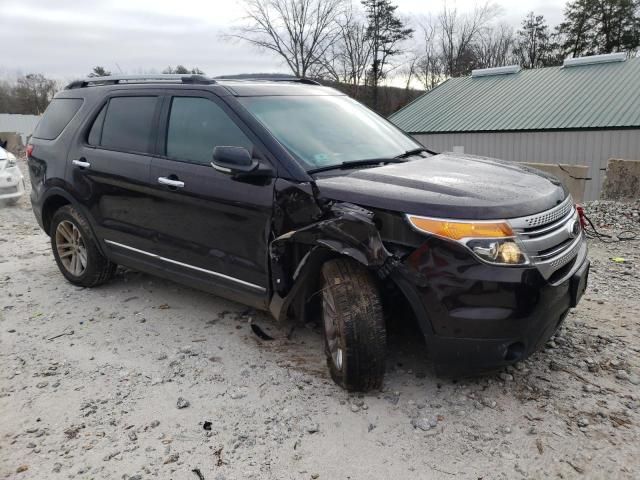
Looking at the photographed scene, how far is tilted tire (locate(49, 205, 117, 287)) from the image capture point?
4738 mm

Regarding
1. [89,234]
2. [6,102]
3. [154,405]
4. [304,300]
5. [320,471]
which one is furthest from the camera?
[6,102]

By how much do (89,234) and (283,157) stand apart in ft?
7.84

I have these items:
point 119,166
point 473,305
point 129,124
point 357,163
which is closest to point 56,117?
point 129,124

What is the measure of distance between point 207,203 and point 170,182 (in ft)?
1.32

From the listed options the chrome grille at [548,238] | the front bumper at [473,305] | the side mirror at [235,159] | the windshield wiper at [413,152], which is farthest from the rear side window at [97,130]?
the chrome grille at [548,238]

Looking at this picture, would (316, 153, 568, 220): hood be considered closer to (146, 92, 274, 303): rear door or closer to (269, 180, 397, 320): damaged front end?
(269, 180, 397, 320): damaged front end

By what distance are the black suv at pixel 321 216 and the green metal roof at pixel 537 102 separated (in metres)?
22.8

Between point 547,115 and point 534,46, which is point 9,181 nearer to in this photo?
point 547,115

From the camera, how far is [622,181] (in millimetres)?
8602

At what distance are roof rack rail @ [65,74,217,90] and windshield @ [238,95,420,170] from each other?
49 centimetres

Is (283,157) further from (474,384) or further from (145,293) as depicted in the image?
(145,293)

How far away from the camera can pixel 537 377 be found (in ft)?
10.4

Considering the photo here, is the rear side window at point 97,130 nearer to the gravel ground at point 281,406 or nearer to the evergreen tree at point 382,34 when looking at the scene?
the gravel ground at point 281,406

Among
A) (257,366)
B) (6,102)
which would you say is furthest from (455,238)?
(6,102)
